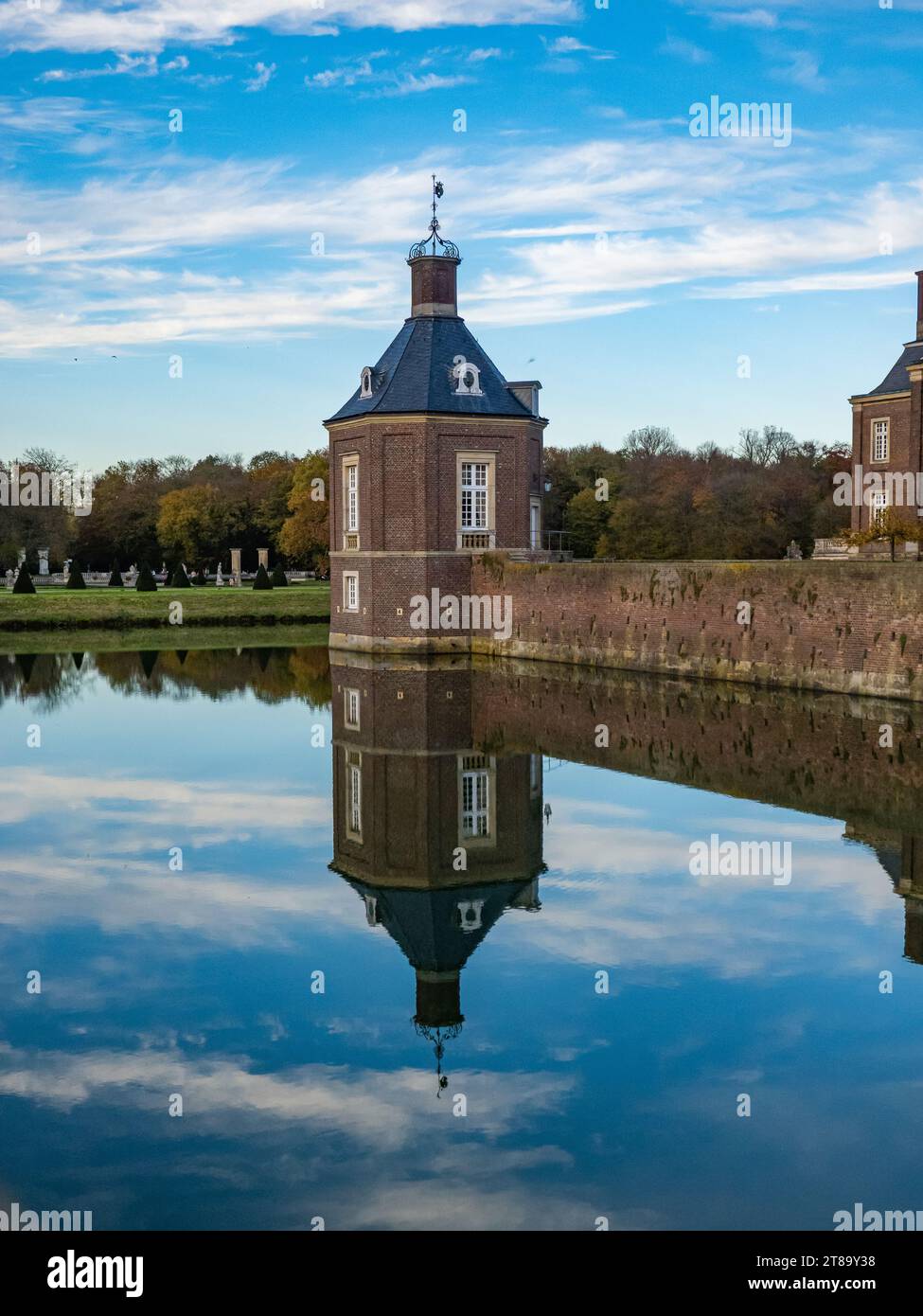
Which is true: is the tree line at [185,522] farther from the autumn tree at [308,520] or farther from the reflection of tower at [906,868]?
the reflection of tower at [906,868]

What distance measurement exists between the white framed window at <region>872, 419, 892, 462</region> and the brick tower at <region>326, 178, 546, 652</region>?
17.5m

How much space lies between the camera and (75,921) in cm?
990

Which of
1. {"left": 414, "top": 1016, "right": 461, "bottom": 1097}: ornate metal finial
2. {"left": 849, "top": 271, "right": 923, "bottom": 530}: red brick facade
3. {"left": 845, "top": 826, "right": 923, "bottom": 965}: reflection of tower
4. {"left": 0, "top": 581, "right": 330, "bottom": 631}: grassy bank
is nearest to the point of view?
{"left": 414, "top": 1016, "right": 461, "bottom": 1097}: ornate metal finial

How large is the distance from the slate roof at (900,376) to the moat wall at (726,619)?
66.6 feet

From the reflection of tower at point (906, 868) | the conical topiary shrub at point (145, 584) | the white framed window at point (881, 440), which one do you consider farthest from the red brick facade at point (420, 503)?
the reflection of tower at point (906, 868)

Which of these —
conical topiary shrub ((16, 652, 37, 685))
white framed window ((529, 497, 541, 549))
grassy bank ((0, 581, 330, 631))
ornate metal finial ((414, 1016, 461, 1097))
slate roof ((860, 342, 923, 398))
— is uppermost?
slate roof ((860, 342, 923, 398))

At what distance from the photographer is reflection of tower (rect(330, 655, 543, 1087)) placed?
918cm

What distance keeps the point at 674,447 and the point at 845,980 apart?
234 feet

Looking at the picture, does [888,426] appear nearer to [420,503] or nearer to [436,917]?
[420,503]

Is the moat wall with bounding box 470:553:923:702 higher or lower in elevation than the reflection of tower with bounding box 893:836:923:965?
higher

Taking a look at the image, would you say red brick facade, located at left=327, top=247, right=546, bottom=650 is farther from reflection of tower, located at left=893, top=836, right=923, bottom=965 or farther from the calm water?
reflection of tower, located at left=893, top=836, right=923, bottom=965

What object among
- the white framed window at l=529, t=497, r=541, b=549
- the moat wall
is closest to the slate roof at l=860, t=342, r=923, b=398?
the white framed window at l=529, t=497, r=541, b=549

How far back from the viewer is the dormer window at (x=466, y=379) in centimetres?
3456
